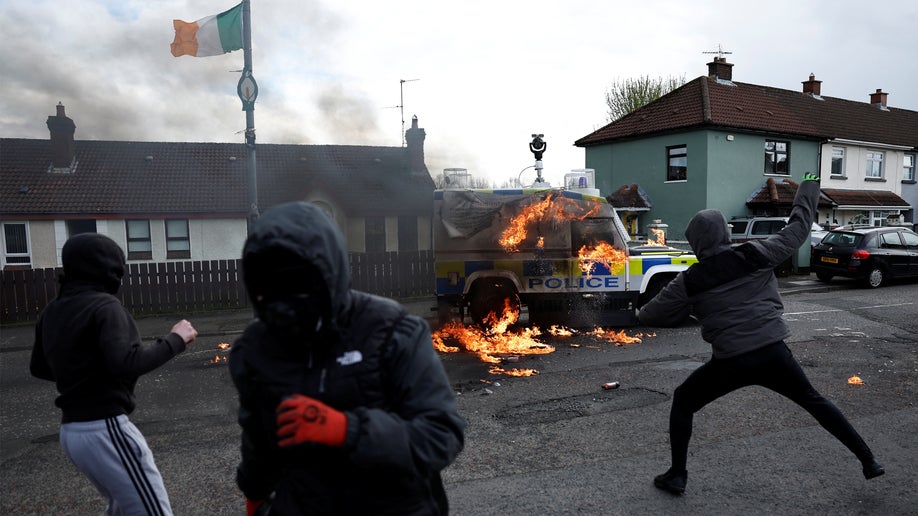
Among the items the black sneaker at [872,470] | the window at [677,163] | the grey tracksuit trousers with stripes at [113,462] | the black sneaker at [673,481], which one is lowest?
the black sneaker at [673,481]

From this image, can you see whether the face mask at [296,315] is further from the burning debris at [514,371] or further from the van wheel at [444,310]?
the van wheel at [444,310]

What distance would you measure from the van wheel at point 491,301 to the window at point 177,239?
1533cm

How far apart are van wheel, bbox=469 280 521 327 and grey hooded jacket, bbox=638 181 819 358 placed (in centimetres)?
498

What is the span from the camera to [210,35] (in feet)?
38.0

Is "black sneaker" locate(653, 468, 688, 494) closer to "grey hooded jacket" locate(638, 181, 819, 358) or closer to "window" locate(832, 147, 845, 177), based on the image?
"grey hooded jacket" locate(638, 181, 819, 358)

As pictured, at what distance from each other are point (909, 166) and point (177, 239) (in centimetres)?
3438

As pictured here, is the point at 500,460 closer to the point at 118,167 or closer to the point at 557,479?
the point at 557,479

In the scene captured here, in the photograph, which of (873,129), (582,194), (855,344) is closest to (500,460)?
(582,194)

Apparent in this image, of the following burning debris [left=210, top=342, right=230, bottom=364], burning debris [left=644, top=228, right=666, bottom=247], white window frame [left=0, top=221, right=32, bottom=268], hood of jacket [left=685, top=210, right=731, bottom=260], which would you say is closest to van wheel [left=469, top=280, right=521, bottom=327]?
burning debris [left=644, top=228, right=666, bottom=247]

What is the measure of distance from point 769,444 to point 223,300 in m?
11.8

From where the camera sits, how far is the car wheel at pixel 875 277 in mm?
Answer: 14589

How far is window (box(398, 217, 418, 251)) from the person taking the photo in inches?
896

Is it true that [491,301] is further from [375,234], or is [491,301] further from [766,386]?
[375,234]

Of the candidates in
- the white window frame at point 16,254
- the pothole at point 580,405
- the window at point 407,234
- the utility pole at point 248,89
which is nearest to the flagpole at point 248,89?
the utility pole at point 248,89
